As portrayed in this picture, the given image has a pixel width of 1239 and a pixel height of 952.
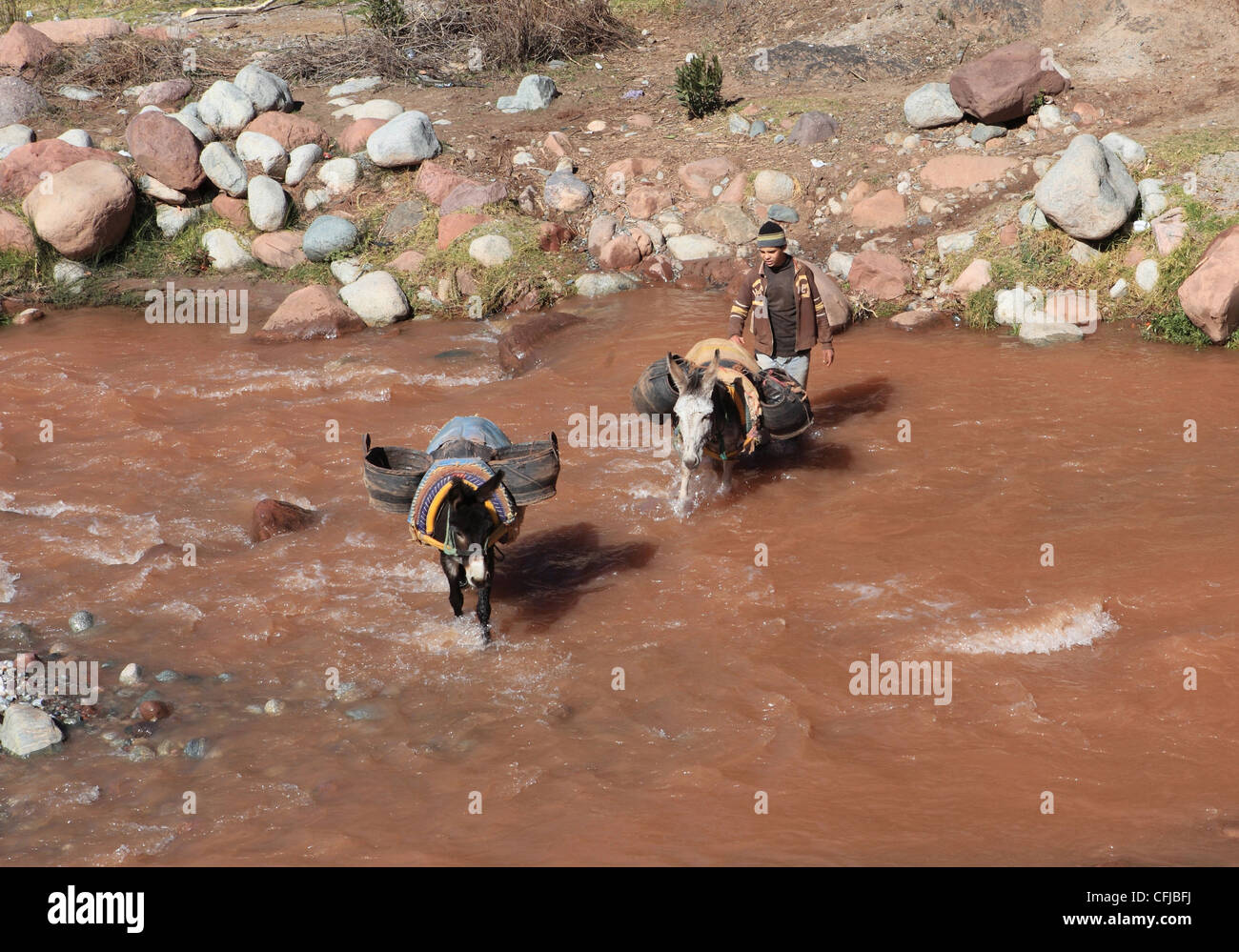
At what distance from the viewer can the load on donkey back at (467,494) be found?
6496mm

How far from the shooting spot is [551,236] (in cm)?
1467

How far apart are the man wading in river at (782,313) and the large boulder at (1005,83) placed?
6729 mm

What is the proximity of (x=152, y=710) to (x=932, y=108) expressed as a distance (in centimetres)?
1268

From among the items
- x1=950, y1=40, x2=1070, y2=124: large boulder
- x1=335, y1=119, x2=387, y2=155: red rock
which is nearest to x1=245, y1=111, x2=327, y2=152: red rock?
x1=335, y1=119, x2=387, y2=155: red rock

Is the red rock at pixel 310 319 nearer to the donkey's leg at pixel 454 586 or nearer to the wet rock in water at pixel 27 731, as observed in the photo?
the donkey's leg at pixel 454 586

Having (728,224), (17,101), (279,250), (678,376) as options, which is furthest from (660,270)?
(17,101)

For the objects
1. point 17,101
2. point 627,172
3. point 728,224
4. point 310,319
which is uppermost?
point 17,101

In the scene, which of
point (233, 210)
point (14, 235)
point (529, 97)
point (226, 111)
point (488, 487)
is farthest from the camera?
point (529, 97)

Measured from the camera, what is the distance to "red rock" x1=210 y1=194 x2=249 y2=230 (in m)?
15.7

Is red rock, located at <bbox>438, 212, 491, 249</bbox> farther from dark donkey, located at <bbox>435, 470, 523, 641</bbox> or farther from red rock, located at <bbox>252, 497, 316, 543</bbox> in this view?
dark donkey, located at <bbox>435, 470, 523, 641</bbox>

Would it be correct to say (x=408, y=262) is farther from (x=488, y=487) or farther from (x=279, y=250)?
(x=488, y=487)

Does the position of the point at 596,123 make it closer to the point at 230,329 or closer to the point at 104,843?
the point at 230,329

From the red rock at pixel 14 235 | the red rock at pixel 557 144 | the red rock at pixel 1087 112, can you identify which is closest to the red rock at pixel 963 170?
the red rock at pixel 1087 112

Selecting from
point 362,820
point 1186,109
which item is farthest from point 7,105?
point 1186,109
